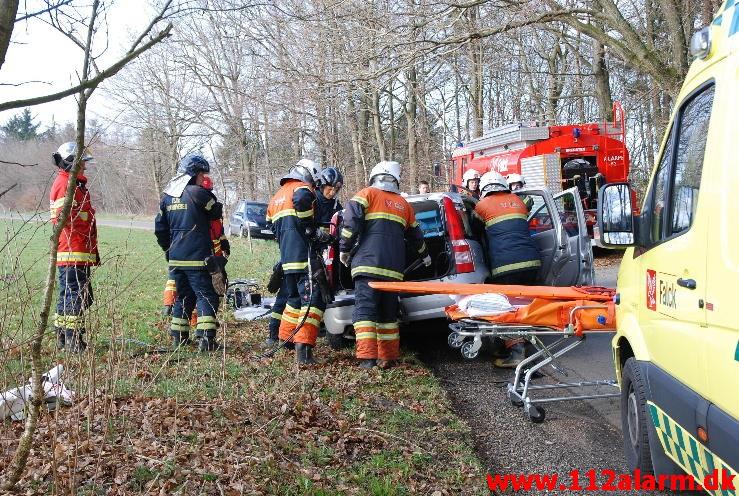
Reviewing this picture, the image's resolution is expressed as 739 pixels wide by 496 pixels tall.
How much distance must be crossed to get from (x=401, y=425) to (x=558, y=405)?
1.47 metres

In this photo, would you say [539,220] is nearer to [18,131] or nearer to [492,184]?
Result: [492,184]

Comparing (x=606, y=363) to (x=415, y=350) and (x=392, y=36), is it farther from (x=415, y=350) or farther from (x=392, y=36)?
(x=392, y=36)

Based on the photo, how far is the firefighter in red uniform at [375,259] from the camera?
20.7 ft

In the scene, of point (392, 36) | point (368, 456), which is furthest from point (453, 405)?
point (392, 36)

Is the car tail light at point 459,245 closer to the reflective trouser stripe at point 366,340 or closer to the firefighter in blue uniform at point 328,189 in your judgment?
the reflective trouser stripe at point 366,340

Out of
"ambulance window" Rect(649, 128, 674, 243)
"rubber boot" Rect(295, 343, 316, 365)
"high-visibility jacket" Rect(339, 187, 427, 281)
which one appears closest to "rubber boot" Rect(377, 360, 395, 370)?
"rubber boot" Rect(295, 343, 316, 365)

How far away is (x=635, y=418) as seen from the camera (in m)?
3.80

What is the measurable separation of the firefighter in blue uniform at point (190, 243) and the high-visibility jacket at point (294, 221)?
2.42 ft

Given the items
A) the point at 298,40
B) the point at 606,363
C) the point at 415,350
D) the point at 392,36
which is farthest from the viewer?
the point at 298,40

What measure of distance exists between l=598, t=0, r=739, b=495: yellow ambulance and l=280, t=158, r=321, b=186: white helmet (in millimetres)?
3733

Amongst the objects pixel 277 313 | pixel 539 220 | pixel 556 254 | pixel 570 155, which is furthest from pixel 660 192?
pixel 570 155

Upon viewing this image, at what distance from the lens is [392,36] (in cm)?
1245

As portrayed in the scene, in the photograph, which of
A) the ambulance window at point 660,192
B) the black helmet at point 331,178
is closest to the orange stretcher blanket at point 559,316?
the ambulance window at point 660,192

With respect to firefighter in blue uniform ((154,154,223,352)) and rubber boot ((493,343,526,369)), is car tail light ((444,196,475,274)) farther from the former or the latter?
firefighter in blue uniform ((154,154,223,352))
